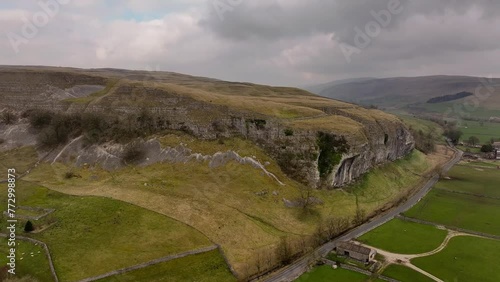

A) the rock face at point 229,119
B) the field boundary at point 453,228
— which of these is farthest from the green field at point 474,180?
the field boundary at point 453,228

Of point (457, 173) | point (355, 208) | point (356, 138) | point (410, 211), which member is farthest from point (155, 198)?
point (457, 173)

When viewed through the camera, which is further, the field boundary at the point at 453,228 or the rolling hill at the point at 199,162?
the field boundary at the point at 453,228

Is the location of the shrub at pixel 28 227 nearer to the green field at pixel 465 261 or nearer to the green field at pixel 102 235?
the green field at pixel 102 235

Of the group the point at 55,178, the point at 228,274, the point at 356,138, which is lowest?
the point at 228,274

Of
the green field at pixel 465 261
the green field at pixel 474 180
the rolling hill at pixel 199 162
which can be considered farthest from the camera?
the green field at pixel 474 180

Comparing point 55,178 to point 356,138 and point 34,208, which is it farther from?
point 356,138

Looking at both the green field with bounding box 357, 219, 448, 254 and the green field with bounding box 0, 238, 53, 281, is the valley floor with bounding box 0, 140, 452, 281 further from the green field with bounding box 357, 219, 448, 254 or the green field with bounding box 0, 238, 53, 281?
the green field with bounding box 357, 219, 448, 254

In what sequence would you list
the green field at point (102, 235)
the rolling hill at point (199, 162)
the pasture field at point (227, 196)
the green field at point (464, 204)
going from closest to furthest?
the green field at point (102, 235), the pasture field at point (227, 196), the rolling hill at point (199, 162), the green field at point (464, 204)
